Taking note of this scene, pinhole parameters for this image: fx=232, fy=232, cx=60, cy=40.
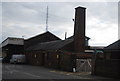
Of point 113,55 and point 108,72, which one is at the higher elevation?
point 113,55

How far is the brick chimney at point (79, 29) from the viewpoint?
120ft

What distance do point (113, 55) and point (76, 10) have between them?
15.0 meters

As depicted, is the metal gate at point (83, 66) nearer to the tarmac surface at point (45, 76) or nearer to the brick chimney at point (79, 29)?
the tarmac surface at point (45, 76)

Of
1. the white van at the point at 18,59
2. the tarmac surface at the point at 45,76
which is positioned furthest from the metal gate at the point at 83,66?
the white van at the point at 18,59

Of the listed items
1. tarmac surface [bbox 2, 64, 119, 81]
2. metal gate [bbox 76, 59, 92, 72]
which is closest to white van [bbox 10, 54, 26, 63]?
metal gate [bbox 76, 59, 92, 72]

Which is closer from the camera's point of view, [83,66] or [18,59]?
[83,66]

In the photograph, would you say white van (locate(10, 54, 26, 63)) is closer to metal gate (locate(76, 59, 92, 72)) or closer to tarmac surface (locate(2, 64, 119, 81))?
metal gate (locate(76, 59, 92, 72))

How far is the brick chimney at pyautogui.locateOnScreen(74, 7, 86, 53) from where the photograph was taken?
3666 cm

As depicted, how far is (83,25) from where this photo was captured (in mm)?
37000

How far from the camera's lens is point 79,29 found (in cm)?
3669

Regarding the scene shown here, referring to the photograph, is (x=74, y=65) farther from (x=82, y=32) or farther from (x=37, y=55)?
(x=37, y=55)

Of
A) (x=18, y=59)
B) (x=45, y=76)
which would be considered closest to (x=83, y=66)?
(x=45, y=76)

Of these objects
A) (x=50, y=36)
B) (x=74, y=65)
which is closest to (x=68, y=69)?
(x=74, y=65)

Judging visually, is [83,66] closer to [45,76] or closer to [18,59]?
[45,76]
